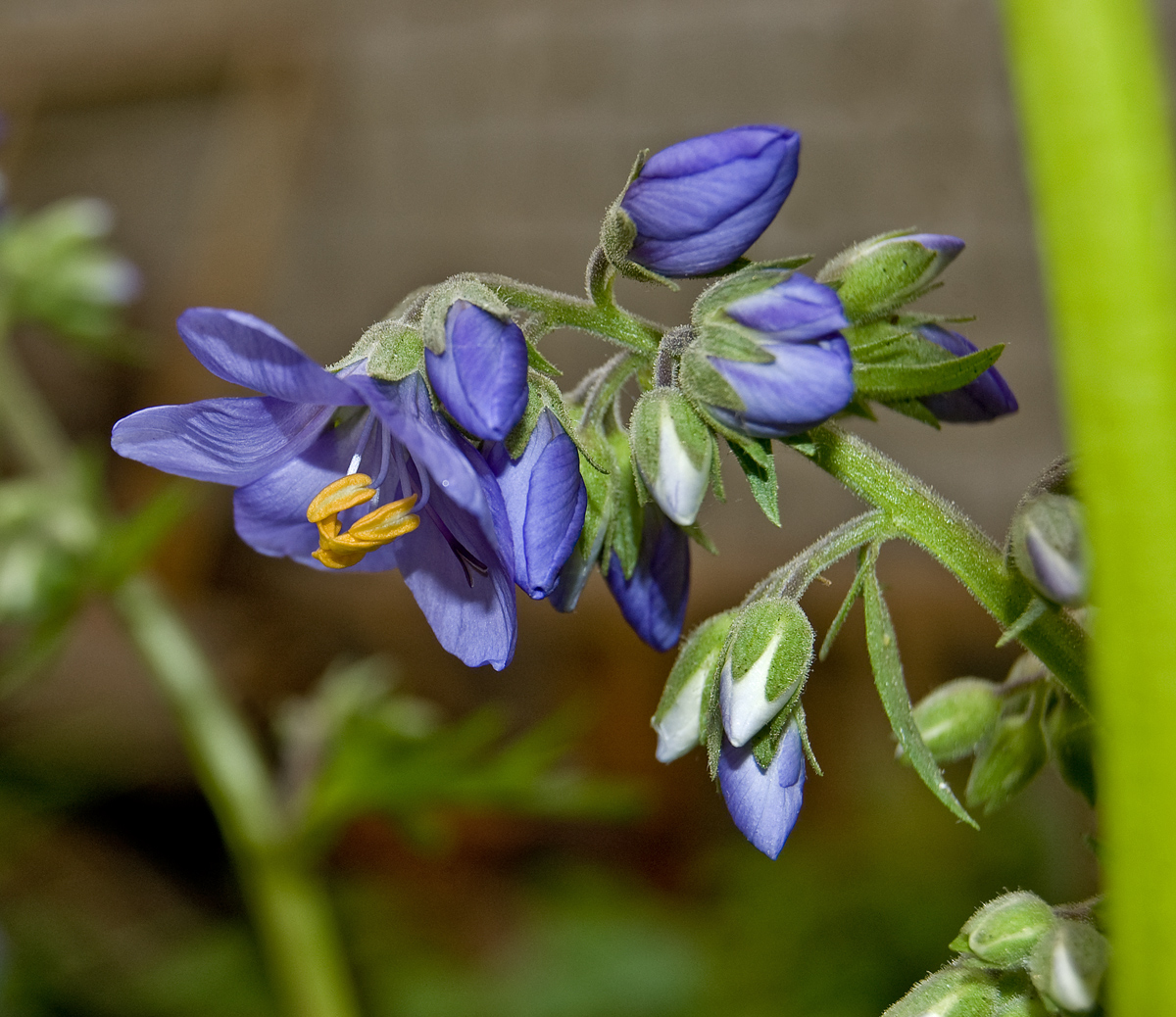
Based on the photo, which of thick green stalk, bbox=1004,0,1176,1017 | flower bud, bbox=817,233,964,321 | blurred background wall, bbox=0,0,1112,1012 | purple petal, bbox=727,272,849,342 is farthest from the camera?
blurred background wall, bbox=0,0,1112,1012

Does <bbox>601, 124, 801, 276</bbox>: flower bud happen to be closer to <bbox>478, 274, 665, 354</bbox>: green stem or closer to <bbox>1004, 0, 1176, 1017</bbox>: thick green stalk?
<bbox>478, 274, 665, 354</bbox>: green stem

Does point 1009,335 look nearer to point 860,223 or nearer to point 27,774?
point 860,223

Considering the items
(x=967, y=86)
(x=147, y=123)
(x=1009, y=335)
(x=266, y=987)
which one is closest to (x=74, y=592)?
(x=266, y=987)

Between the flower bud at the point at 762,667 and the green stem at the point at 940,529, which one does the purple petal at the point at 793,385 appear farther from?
the flower bud at the point at 762,667

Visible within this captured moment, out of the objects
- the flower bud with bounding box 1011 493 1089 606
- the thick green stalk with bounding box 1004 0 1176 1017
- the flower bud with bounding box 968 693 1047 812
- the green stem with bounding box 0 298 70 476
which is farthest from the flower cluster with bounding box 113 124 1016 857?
the green stem with bounding box 0 298 70 476

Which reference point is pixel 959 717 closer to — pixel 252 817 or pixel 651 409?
pixel 651 409

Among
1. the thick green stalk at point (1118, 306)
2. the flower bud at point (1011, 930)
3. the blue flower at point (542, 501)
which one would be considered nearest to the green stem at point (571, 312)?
the blue flower at point (542, 501)

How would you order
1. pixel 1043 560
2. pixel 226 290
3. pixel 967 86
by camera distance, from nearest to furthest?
pixel 1043 560 → pixel 967 86 → pixel 226 290

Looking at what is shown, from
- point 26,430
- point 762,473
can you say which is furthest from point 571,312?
point 26,430
